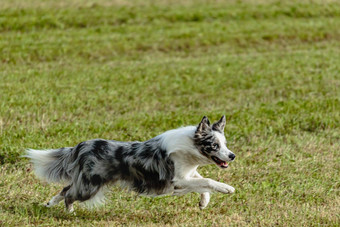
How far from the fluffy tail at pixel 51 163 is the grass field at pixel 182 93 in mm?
364

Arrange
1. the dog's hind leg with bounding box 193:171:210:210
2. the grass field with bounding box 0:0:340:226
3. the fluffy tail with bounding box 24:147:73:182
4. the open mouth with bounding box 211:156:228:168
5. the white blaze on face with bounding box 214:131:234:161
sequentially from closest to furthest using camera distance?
1. the white blaze on face with bounding box 214:131:234:161
2. the open mouth with bounding box 211:156:228:168
3. the dog's hind leg with bounding box 193:171:210:210
4. the fluffy tail with bounding box 24:147:73:182
5. the grass field with bounding box 0:0:340:226

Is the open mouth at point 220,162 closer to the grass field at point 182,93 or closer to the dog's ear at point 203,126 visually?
the dog's ear at point 203,126

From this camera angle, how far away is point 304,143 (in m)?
11.1

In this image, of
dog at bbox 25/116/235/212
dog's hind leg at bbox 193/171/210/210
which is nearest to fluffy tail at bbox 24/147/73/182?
dog at bbox 25/116/235/212

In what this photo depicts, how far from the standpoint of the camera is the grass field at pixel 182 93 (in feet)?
25.7

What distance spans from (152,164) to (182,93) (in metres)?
8.56

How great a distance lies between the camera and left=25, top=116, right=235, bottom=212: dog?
23.5ft

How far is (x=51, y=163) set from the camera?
7750mm

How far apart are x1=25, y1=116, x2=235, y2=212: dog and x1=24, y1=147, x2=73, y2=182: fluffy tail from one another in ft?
0.35

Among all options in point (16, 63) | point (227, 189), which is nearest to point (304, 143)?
point (227, 189)

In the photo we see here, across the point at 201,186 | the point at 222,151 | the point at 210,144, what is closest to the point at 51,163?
the point at 201,186

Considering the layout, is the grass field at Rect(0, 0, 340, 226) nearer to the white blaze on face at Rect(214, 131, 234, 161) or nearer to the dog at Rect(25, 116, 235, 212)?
the dog at Rect(25, 116, 235, 212)

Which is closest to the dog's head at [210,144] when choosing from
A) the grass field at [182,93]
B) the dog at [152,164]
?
the dog at [152,164]

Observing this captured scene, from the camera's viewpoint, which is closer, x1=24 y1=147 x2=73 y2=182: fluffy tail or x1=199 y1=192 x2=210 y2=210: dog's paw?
x1=199 y1=192 x2=210 y2=210: dog's paw
